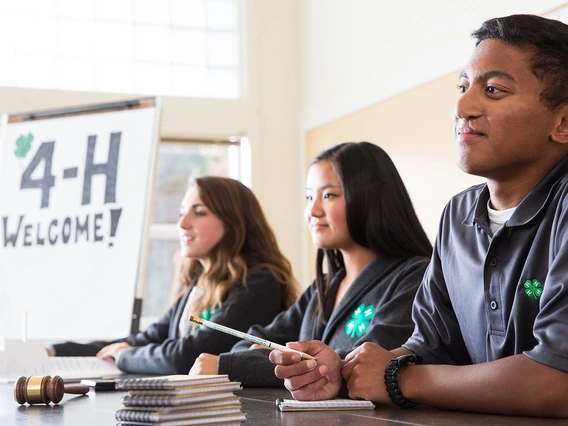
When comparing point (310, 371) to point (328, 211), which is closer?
point (310, 371)

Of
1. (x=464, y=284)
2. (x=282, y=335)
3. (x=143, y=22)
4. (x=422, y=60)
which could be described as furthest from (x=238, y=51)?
(x=464, y=284)

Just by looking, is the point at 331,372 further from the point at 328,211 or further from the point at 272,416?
the point at 328,211

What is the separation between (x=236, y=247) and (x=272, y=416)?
1.71 metres

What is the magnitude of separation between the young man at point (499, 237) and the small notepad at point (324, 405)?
46 millimetres

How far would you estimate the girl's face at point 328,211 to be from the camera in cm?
237

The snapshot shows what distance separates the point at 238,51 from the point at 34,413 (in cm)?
323

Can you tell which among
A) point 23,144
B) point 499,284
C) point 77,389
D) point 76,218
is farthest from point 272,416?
point 23,144

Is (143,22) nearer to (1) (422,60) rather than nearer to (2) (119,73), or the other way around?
(2) (119,73)

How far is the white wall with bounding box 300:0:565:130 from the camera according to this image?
3.19 meters

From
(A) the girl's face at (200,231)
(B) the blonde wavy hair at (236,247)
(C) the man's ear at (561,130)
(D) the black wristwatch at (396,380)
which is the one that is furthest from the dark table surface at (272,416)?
(A) the girl's face at (200,231)

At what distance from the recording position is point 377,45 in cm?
385

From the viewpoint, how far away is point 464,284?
1652 mm

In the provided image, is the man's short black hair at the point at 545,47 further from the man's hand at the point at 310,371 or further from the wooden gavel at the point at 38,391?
the wooden gavel at the point at 38,391

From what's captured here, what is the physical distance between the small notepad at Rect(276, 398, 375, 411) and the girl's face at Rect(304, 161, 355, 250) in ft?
2.80
